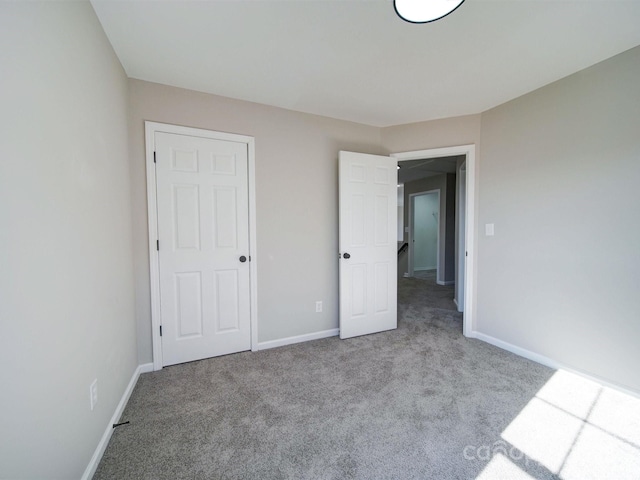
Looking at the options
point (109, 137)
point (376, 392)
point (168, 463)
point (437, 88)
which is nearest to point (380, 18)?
point (437, 88)

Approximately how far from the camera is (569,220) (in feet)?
7.36

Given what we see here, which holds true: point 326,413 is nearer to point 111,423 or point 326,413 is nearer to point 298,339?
point 298,339

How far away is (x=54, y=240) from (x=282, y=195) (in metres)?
1.88

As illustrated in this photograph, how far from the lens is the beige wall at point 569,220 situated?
194cm

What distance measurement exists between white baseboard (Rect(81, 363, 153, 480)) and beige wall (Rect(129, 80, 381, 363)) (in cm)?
8

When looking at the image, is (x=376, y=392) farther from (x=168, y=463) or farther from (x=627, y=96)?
(x=627, y=96)

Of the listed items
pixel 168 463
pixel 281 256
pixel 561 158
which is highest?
pixel 561 158

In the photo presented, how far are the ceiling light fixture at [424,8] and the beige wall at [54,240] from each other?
4.90 feet

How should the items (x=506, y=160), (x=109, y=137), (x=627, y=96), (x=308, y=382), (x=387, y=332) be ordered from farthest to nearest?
1. (x=387, y=332)
2. (x=506, y=160)
3. (x=308, y=382)
4. (x=627, y=96)
5. (x=109, y=137)

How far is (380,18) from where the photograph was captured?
1.58m

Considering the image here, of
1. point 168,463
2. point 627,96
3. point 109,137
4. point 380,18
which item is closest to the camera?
point 168,463

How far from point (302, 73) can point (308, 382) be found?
8.04 feet

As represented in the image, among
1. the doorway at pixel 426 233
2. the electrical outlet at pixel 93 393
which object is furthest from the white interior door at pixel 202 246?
the doorway at pixel 426 233

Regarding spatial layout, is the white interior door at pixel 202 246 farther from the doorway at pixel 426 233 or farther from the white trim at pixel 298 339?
the doorway at pixel 426 233
